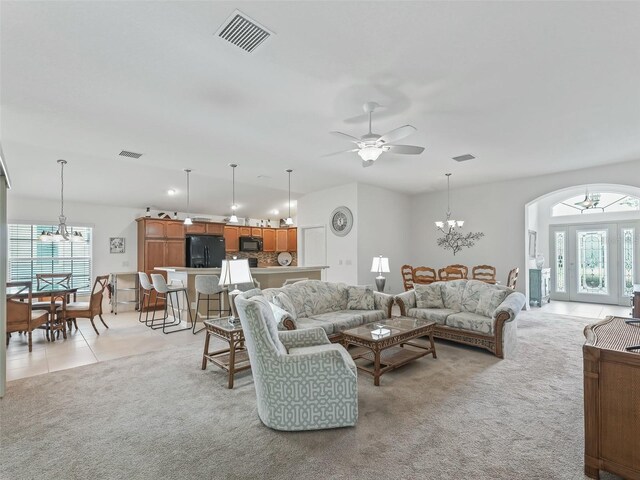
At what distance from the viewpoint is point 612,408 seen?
69.2 inches

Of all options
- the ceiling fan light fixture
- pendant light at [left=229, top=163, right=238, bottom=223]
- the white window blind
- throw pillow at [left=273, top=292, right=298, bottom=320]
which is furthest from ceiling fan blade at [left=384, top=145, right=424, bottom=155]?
the white window blind

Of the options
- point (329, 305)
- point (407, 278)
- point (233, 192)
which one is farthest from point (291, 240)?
point (329, 305)

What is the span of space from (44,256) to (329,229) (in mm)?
6080

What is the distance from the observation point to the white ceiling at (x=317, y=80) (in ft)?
6.96

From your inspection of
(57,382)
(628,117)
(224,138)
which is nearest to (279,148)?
(224,138)

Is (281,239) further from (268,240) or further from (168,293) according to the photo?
(168,293)

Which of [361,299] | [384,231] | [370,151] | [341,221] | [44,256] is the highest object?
[370,151]

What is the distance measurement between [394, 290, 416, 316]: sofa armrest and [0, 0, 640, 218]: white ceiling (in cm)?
223

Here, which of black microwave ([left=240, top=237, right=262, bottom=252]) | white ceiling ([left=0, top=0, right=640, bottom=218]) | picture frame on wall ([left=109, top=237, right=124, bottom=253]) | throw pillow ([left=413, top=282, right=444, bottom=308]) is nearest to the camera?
white ceiling ([left=0, top=0, right=640, bottom=218])

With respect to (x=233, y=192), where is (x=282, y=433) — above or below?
below

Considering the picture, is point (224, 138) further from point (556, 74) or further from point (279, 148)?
point (556, 74)

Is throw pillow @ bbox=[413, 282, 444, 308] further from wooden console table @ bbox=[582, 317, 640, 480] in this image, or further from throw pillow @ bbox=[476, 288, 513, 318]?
wooden console table @ bbox=[582, 317, 640, 480]

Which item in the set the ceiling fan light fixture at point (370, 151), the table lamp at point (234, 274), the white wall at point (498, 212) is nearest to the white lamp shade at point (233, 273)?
the table lamp at point (234, 274)

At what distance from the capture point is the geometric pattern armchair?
2.33 m
